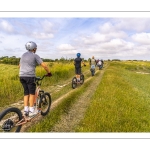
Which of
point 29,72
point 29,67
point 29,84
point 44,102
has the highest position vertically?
point 29,67

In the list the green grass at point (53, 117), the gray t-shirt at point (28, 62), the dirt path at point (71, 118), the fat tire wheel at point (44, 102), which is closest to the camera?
the gray t-shirt at point (28, 62)

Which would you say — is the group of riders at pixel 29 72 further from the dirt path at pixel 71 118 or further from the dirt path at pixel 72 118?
the dirt path at pixel 72 118

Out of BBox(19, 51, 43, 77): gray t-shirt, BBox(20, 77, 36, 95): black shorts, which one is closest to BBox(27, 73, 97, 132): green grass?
BBox(20, 77, 36, 95): black shorts

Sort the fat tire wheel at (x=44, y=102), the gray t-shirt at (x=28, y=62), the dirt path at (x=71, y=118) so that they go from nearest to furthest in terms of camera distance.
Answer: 1. the gray t-shirt at (x=28, y=62)
2. the dirt path at (x=71, y=118)
3. the fat tire wheel at (x=44, y=102)

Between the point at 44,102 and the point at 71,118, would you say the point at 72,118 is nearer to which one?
the point at 71,118

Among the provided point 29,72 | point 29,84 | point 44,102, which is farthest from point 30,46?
point 44,102

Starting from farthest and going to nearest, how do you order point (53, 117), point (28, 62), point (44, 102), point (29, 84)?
point (44, 102) < point (53, 117) < point (29, 84) < point (28, 62)

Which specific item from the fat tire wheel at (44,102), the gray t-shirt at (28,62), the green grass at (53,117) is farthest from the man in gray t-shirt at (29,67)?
the fat tire wheel at (44,102)

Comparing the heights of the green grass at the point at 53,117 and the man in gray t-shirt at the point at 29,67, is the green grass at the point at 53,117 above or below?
below

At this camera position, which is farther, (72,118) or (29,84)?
(72,118)

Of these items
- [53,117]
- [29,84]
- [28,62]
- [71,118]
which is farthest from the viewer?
[71,118]
